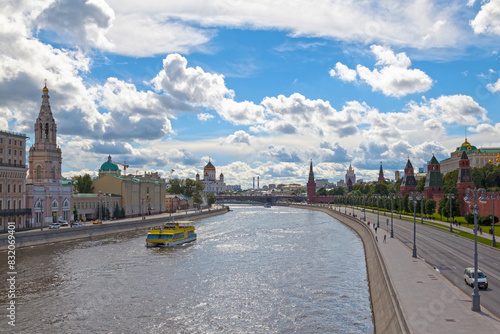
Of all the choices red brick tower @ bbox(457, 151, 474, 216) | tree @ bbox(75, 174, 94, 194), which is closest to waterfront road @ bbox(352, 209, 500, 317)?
red brick tower @ bbox(457, 151, 474, 216)

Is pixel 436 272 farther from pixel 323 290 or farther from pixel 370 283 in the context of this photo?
pixel 323 290

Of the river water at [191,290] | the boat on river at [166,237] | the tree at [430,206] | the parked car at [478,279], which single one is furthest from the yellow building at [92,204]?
the parked car at [478,279]

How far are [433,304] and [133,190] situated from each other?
352 ft

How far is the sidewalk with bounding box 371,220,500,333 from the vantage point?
2260 centimetres

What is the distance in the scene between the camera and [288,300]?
118 feet

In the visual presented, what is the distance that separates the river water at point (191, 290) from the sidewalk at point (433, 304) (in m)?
3.44

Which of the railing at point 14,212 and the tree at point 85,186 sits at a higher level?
the tree at point 85,186

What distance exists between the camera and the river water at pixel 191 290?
3033 centimetres

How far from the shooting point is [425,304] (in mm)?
26719

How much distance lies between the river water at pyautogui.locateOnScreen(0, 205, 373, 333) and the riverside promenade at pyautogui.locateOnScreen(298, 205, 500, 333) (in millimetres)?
2569

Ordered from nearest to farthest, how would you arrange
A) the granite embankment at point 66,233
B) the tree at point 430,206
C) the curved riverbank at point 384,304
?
the curved riverbank at point 384,304, the granite embankment at point 66,233, the tree at point 430,206

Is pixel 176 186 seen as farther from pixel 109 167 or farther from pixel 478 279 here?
pixel 478 279

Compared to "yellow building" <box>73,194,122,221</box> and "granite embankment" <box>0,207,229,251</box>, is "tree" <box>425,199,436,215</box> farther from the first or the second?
"yellow building" <box>73,194,122,221</box>

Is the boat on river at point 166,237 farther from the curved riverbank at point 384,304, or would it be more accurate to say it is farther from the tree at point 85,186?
the tree at point 85,186
